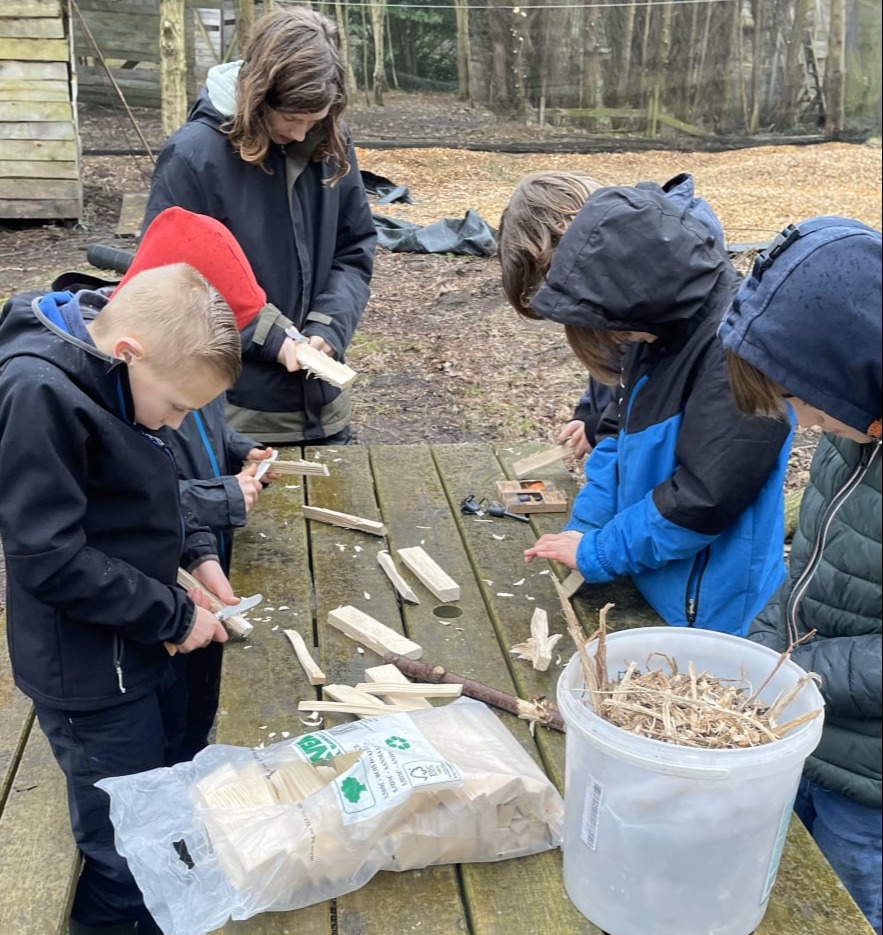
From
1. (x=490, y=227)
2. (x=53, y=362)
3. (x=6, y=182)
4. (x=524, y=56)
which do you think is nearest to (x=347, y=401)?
(x=53, y=362)

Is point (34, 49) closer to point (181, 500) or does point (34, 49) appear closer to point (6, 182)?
point (6, 182)

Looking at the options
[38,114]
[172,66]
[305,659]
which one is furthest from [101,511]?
[172,66]

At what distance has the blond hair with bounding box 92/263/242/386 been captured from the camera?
2158mm

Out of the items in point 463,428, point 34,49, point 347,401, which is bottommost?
point 463,428

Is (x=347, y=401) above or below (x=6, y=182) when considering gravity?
below

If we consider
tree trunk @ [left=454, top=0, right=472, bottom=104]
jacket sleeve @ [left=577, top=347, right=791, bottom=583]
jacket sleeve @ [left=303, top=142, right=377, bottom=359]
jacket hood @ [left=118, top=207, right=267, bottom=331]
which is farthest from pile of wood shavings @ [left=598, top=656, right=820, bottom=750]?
tree trunk @ [left=454, top=0, right=472, bottom=104]

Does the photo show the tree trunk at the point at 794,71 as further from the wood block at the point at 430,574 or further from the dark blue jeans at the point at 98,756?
the dark blue jeans at the point at 98,756

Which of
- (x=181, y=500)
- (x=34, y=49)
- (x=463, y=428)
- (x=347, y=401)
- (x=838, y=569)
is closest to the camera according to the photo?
(x=838, y=569)

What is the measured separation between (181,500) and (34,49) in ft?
28.1

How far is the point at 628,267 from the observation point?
2240 millimetres

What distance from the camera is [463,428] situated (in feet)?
20.8

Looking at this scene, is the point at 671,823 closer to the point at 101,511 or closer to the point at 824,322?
the point at 824,322

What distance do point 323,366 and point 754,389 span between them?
5.93ft

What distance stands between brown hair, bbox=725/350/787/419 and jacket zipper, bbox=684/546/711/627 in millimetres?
678
